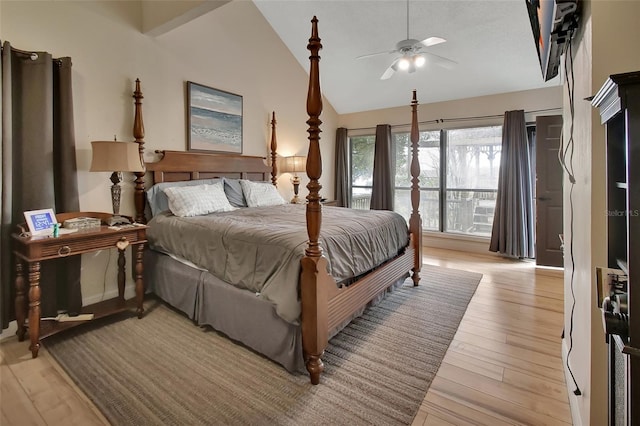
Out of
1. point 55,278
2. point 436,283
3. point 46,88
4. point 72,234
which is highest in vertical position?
point 46,88

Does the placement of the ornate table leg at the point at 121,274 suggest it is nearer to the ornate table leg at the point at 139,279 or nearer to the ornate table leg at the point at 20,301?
the ornate table leg at the point at 139,279

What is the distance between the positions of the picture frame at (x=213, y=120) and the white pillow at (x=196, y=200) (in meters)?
0.68

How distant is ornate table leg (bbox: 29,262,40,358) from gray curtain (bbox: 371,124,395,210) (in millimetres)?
4664

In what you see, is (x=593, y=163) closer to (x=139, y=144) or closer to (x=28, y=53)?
(x=139, y=144)

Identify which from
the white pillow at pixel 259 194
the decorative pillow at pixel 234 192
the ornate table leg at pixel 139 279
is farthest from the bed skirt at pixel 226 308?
→ the white pillow at pixel 259 194

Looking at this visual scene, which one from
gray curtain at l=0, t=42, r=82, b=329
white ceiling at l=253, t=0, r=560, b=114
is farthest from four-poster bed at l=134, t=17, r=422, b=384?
white ceiling at l=253, t=0, r=560, b=114

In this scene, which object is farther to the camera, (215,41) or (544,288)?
(215,41)

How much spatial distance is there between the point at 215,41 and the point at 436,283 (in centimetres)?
381

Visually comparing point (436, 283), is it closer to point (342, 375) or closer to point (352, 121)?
point (342, 375)

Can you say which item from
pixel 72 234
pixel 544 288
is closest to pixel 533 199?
pixel 544 288

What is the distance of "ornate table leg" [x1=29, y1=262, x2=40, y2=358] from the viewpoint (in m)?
2.08

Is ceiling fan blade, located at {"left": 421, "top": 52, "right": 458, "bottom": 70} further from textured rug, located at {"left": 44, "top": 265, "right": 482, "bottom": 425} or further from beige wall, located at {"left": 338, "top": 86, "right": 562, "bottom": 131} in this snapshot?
textured rug, located at {"left": 44, "top": 265, "right": 482, "bottom": 425}

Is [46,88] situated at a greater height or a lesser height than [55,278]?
greater

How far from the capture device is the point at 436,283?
3.55 metres
